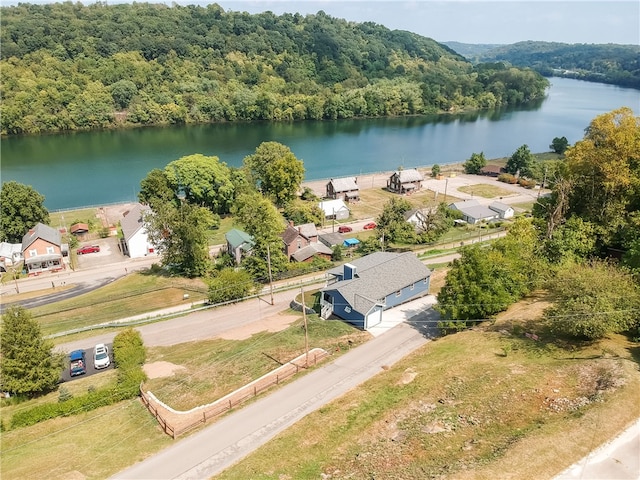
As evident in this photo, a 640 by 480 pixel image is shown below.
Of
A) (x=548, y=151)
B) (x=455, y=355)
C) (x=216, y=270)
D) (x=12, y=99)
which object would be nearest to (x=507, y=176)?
(x=548, y=151)

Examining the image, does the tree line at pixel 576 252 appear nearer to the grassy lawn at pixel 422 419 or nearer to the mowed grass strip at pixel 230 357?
the grassy lawn at pixel 422 419

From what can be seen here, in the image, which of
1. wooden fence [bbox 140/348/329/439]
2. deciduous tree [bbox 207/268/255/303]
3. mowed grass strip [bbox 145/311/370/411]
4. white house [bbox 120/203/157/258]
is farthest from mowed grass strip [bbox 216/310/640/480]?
white house [bbox 120/203/157/258]

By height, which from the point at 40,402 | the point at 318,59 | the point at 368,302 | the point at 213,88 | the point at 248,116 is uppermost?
the point at 318,59

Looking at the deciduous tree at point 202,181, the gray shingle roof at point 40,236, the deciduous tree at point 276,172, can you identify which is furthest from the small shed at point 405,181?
the gray shingle roof at point 40,236

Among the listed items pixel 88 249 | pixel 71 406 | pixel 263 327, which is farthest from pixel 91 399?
pixel 88 249

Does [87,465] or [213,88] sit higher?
[213,88]

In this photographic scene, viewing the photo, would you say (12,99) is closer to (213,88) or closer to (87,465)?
(213,88)
